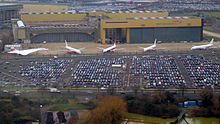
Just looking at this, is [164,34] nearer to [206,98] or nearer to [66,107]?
[206,98]

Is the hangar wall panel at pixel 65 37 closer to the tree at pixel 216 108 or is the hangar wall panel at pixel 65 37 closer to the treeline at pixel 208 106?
the treeline at pixel 208 106

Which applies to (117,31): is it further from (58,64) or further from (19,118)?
(19,118)

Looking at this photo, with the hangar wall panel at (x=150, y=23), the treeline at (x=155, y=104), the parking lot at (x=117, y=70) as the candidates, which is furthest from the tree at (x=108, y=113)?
the hangar wall panel at (x=150, y=23)

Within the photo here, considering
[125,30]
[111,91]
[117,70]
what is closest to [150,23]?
[125,30]

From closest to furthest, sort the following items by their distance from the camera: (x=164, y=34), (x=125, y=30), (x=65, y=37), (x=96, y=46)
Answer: (x=96, y=46) → (x=164, y=34) → (x=125, y=30) → (x=65, y=37)

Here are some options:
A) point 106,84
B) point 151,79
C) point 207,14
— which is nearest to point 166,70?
point 151,79
